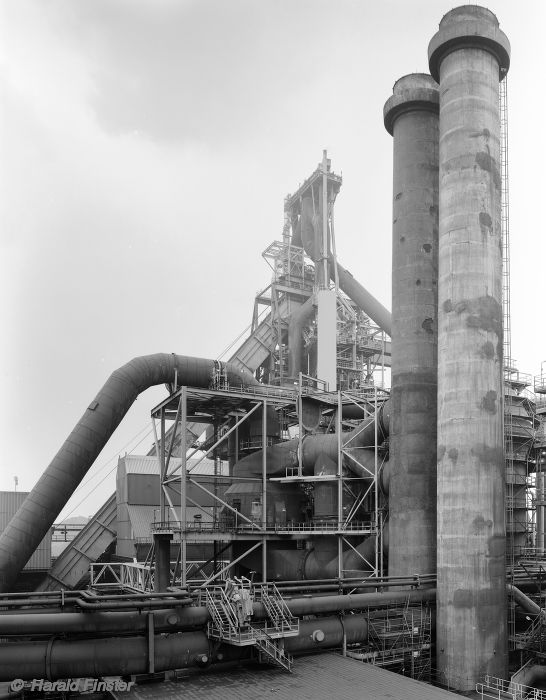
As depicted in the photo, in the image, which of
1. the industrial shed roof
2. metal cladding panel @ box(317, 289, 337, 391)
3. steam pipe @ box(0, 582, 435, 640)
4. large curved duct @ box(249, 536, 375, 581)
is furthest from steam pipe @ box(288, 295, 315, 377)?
steam pipe @ box(0, 582, 435, 640)

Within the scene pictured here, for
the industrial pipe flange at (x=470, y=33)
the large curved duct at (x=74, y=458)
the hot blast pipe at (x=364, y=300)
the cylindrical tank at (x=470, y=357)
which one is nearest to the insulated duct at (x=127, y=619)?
the cylindrical tank at (x=470, y=357)

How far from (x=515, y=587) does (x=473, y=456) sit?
733cm

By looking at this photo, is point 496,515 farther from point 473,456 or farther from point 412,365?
point 412,365

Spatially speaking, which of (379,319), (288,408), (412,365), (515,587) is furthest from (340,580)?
(379,319)

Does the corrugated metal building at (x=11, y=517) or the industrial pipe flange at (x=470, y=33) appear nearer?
the industrial pipe flange at (x=470, y=33)

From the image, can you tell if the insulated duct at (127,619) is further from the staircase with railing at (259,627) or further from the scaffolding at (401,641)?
the scaffolding at (401,641)

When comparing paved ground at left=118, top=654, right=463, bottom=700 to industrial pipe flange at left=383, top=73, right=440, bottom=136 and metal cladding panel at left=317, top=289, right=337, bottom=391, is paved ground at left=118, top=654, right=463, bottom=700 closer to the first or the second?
industrial pipe flange at left=383, top=73, right=440, bottom=136

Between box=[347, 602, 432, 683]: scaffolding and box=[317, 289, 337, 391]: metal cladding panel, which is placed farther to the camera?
box=[317, 289, 337, 391]: metal cladding panel

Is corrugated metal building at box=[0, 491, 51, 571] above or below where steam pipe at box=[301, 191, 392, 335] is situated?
below

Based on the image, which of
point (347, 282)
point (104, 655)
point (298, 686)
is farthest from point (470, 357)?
point (347, 282)

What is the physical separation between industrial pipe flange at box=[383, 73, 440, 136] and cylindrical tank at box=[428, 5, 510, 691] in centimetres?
442

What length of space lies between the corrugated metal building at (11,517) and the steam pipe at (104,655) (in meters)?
33.9

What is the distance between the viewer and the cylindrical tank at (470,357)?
2814cm

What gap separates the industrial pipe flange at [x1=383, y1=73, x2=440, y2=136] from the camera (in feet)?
123
